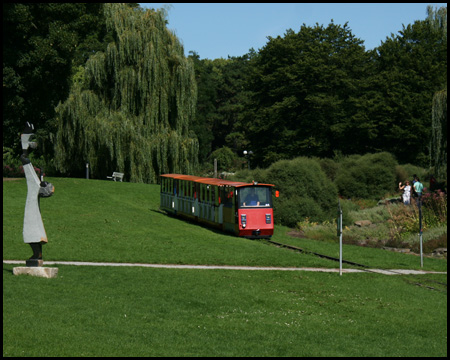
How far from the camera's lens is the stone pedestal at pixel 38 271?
20.4 m

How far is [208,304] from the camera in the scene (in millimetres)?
17844

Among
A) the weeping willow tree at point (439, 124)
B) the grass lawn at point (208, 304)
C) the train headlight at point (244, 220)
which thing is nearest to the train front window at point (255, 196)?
the train headlight at point (244, 220)

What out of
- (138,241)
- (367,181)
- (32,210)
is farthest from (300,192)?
(32,210)

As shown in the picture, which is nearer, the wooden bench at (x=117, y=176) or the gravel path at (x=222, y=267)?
the gravel path at (x=222, y=267)

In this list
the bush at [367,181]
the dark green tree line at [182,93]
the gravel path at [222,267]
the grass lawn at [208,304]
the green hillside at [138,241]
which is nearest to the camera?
the grass lawn at [208,304]

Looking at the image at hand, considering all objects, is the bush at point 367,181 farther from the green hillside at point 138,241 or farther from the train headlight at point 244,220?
the train headlight at point 244,220

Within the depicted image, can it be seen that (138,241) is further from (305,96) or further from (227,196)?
(305,96)

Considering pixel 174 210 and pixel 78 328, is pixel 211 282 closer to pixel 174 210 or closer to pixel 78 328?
pixel 78 328

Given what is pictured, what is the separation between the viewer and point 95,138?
49219 mm

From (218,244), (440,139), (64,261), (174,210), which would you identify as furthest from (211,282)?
(440,139)


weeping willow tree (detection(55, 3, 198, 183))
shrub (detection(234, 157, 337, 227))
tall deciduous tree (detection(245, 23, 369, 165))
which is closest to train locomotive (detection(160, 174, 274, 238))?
shrub (detection(234, 157, 337, 227))

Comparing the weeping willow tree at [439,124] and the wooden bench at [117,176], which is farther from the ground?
the weeping willow tree at [439,124]

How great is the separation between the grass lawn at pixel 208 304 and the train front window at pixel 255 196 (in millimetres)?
2861

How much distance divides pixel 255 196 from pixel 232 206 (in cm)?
123
